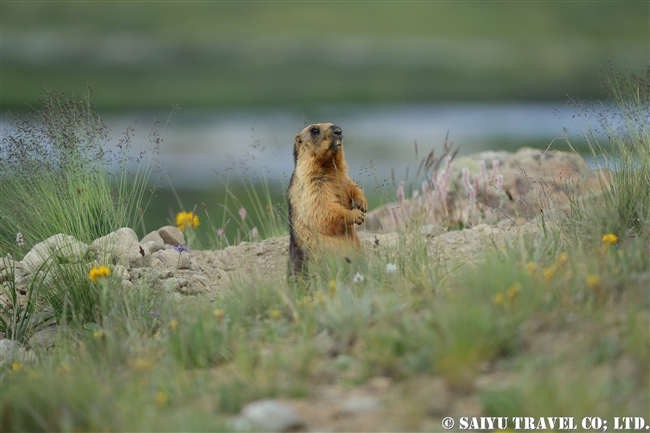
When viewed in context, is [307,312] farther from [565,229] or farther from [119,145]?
[119,145]

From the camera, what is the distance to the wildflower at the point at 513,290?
4.08 metres

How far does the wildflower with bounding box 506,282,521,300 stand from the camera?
4.08 metres

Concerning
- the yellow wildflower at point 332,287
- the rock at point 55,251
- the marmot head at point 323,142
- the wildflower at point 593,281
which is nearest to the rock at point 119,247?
the rock at point 55,251

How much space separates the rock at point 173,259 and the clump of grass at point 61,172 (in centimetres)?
70

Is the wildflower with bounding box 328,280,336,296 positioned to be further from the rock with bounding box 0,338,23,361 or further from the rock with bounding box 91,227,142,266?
the rock with bounding box 0,338,23,361

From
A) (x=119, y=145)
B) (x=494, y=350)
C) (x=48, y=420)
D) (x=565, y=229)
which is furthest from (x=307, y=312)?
(x=119, y=145)

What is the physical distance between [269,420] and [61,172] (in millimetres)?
4120

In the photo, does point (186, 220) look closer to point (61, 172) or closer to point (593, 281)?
point (61, 172)

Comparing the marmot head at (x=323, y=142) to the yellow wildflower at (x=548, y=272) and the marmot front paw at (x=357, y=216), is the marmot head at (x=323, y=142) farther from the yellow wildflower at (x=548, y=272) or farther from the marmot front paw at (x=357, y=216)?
the yellow wildflower at (x=548, y=272)

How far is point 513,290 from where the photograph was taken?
4.09 metres

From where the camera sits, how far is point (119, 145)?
6367 mm

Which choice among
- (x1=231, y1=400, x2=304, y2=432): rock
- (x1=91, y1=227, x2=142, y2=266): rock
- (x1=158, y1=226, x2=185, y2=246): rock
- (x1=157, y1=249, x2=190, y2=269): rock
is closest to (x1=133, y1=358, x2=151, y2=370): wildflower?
(x1=231, y1=400, x2=304, y2=432): rock

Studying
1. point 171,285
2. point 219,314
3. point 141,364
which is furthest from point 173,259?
point 141,364

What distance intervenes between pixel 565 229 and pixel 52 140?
177 inches
